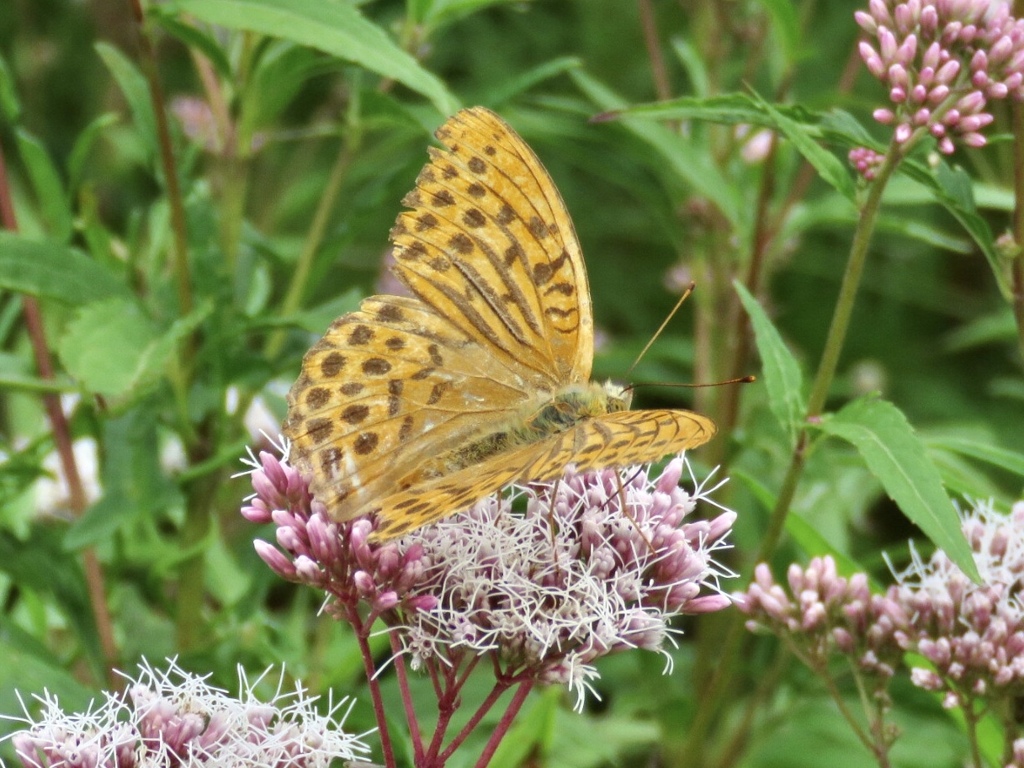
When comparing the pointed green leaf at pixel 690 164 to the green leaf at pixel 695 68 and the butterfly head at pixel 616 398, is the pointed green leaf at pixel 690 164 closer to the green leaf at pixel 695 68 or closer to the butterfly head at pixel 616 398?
the green leaf at pixel 695 68

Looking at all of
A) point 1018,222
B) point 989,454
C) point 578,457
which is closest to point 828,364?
point 989,454

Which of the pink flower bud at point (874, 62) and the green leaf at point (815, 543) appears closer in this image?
the pink flower bud at point (874, 62)

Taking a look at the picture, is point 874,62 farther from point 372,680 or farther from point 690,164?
point 372,680

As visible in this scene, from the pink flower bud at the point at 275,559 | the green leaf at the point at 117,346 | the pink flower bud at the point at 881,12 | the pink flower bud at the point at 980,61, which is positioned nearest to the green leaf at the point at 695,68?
the pink flower bud at the point at 881,12

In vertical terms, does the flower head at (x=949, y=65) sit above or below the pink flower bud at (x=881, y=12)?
below

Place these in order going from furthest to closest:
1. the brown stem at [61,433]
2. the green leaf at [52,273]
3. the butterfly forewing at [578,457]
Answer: the brown stem at [61,433]
the green leaf at [52,273]
the butterfly forewing at [578,457]

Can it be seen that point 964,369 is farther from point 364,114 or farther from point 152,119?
point 152,119
